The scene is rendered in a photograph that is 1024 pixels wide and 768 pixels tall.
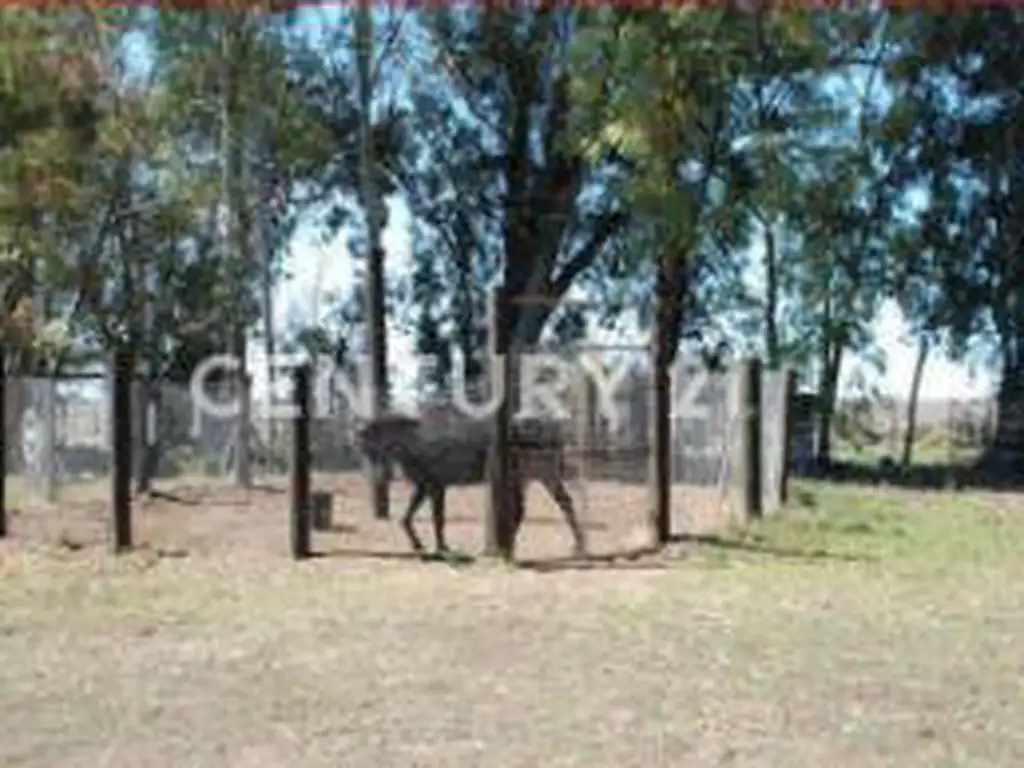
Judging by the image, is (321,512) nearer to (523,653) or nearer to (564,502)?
(564,502)

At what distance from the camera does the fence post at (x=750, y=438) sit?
19.0 meters

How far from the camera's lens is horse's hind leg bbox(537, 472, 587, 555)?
1700 cm

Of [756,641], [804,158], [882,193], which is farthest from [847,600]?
[882,193]

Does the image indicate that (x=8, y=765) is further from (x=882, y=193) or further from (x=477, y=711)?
(x=882, y=193)

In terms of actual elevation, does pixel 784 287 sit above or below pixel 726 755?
above

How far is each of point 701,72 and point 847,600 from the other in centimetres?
1668

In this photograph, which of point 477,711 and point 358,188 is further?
point 358,188

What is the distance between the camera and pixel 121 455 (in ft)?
56.9

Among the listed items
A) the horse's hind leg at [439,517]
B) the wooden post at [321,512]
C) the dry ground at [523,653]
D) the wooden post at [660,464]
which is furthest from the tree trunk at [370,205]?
the dry ground at [523,653]

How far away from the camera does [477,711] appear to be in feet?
30.6

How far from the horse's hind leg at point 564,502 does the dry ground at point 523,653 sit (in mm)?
232

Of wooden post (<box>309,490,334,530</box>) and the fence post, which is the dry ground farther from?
wooden post (<box>309,490,334,530</box>)

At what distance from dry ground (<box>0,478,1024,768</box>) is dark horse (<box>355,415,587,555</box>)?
480 millimetres

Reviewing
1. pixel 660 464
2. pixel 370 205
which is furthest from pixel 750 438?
pixel 370 205
